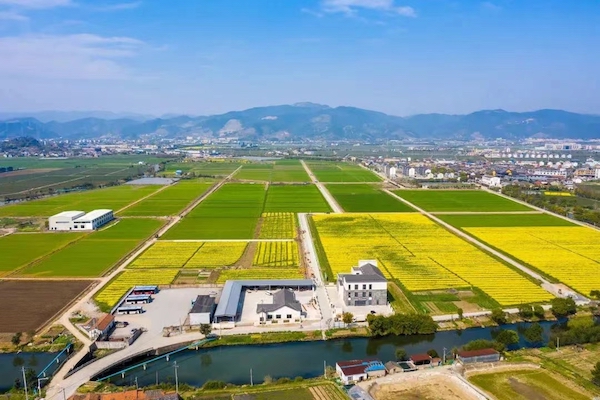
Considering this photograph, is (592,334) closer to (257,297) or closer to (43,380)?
(257,297)

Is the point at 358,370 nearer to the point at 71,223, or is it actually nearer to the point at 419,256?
the point at 419,256

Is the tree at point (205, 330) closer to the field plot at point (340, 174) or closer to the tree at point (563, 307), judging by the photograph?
the tree at point (563, 307)

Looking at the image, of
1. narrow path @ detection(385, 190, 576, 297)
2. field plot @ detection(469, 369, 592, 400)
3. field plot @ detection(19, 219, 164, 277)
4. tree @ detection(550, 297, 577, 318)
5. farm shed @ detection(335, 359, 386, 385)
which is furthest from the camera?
field plot @ detection(19, 219, 164, 277)

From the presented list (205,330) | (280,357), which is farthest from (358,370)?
(205,330)

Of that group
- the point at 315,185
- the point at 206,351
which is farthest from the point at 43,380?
the point at 315,185

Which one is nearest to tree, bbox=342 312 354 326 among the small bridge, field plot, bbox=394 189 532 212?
the small bridge

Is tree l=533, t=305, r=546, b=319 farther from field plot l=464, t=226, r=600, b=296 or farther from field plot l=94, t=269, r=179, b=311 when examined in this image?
field plot l=94, t=269, r=179, b=311
